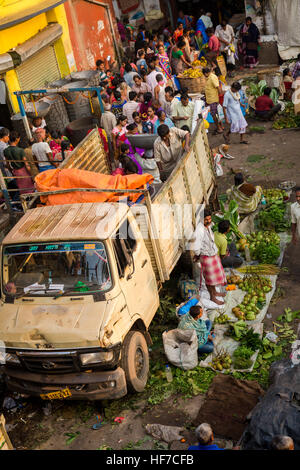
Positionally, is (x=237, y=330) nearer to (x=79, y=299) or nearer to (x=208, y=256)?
(x=208, y=256)

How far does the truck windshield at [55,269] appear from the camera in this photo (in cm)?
654

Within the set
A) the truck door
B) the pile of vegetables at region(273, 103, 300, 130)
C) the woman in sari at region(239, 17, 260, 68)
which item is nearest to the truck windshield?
the truck door

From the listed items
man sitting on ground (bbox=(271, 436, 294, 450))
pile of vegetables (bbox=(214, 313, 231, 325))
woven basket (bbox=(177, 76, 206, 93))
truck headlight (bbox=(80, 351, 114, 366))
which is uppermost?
woven basket (bbox=(177, 76, 206, 93))

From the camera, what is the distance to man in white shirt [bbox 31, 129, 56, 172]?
1065 centimetres

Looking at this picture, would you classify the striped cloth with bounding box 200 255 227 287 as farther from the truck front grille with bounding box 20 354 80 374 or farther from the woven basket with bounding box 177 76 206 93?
the woven basket with bounding box 177 76 206 93

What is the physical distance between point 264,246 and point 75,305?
12.6ft

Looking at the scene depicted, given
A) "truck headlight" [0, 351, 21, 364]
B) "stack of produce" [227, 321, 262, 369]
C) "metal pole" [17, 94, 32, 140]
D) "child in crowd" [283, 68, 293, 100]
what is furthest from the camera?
"child in crowd" [283, 68, 293, 100]

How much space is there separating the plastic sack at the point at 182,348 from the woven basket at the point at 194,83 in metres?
10.3

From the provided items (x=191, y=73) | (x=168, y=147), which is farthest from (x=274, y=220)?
(x=191, y=73)

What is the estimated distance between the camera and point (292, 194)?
35.0 feet

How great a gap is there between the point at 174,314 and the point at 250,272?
1.50 meters

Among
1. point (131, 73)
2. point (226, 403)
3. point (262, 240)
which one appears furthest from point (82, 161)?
point (131, 73)

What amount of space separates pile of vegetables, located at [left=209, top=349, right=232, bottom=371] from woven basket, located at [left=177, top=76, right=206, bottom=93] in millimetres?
10409
